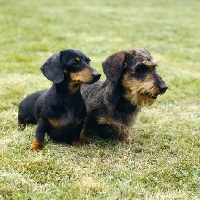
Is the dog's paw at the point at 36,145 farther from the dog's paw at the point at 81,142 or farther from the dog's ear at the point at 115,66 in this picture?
the dog's ear at the point at 115,66

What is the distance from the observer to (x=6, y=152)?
542 cm

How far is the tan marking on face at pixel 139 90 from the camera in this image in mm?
5408

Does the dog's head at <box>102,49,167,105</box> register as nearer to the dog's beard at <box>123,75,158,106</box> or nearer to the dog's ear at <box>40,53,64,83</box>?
the dog's beard at <box>123,75,158,106</box>

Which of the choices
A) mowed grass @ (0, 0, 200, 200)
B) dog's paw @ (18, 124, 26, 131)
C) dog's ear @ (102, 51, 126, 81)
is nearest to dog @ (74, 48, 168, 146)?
dog's ear @ (102, 51, 126, 81)

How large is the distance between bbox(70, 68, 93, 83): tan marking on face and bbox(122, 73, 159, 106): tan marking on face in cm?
65

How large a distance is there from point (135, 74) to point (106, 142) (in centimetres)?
121

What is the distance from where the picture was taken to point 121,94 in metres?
5.77

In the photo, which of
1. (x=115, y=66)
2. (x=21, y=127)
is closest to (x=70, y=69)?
(x=115, y=66)

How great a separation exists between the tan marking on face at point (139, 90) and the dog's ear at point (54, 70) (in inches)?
37.0

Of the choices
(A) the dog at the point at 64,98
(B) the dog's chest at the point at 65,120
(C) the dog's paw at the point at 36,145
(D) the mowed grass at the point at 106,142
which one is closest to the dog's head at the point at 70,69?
(A) the dog at the point at 64,98

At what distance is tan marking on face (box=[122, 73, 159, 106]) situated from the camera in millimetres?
5408

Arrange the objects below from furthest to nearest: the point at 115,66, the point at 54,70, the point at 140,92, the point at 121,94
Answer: the point at 121,94
the point at 115,66
the point at 140,92
the point at 54,70

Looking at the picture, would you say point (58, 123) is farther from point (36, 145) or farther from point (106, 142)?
point (106, 142)

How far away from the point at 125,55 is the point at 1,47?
840cm
